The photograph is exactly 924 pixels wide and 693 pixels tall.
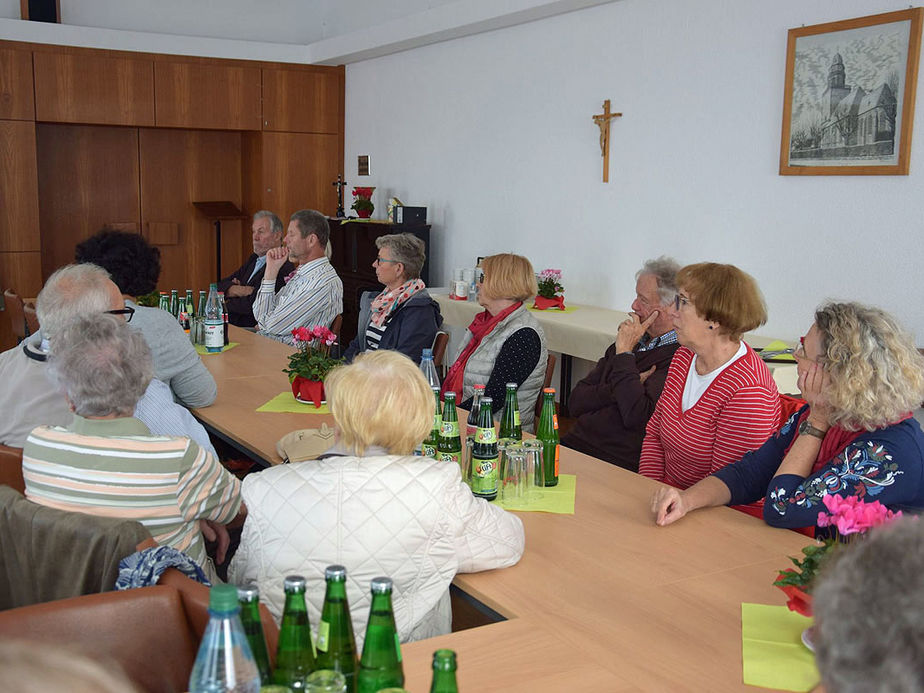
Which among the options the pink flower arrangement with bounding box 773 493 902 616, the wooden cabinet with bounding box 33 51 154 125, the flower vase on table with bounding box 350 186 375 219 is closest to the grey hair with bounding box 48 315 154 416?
the pink flower arrangement with bounding box 773 493 902 616

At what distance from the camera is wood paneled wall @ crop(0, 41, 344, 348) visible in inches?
324

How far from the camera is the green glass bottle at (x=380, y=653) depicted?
1372 millimetres

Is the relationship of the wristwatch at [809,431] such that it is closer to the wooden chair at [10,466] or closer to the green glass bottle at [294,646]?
the green glass bottle at [294,646]

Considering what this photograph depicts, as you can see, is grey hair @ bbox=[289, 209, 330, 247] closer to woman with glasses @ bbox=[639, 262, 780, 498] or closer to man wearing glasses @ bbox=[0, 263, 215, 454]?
man wearing glasses @ bbox=[0, 263, 215, 454]

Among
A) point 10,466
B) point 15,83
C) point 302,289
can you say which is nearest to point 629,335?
point 10,466

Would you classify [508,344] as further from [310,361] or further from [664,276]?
[310,361]

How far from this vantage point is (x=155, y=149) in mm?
9227

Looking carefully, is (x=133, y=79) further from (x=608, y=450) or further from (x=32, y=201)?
(x=608, y=450)

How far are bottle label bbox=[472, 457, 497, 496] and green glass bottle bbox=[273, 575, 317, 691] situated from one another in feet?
3.99

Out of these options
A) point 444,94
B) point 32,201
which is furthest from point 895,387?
point 32,201

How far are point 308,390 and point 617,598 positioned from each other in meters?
1.99

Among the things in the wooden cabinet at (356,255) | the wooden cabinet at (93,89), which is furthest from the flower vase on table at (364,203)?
the wooden cabinet at (93,89)

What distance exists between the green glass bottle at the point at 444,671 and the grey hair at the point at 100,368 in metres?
1.40

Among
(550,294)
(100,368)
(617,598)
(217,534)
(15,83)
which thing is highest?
(15,83)
